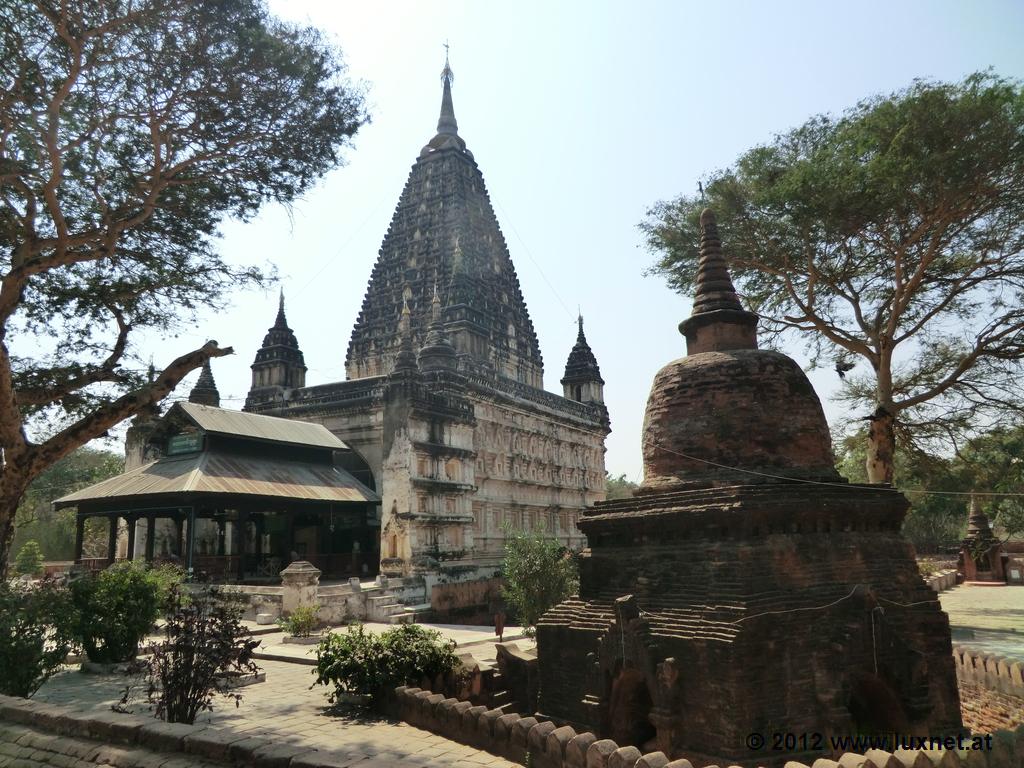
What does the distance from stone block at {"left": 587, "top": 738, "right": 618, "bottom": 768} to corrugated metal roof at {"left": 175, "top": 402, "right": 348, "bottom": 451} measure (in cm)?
2287

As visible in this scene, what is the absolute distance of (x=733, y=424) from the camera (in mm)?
11211

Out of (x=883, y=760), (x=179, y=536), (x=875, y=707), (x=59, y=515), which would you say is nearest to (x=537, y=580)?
(x=875, y=707)

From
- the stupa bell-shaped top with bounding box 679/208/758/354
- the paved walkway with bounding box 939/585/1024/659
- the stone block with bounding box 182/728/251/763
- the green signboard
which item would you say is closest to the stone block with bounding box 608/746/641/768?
the stone block with bounding box 182/728/251/763

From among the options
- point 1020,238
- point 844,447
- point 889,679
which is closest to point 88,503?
point 889,679

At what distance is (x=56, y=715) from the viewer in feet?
29.4

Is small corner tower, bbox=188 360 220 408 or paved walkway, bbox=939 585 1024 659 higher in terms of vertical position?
small corner tower, bbox=188 360 220 408

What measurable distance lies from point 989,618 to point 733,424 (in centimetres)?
1718

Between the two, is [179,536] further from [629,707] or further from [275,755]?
[275,755]

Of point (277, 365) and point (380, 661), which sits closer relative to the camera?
point (380, 661)

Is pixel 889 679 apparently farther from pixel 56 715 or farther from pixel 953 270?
pixel 953 270

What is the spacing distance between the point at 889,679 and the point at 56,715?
425 inches

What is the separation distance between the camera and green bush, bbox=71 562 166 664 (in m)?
14.4

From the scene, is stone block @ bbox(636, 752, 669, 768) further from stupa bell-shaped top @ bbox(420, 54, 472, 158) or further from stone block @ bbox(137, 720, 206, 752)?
stupa bell-shaped top @ bbox(420, 54, 472, 158)

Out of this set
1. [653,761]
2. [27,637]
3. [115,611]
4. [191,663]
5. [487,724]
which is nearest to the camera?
[653,761]
